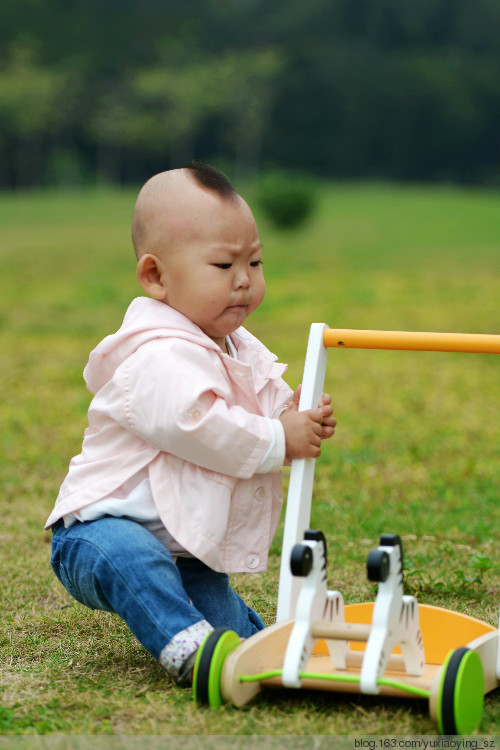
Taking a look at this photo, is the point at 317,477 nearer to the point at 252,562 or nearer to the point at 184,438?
the point at 252,562

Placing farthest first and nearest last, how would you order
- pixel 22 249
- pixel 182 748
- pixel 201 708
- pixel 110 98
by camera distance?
pixel 110 98, pixel 22 249, pixel 201 708, pixel 182 748

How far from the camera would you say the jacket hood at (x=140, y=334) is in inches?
83.2

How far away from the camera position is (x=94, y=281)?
13117mm

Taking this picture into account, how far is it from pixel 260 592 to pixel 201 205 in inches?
48.5

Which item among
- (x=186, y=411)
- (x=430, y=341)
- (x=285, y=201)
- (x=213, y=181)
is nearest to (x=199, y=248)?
(x=213, y=181)

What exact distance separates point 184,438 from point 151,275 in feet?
1.37

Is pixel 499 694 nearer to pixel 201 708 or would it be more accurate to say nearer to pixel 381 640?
pixel 381 640

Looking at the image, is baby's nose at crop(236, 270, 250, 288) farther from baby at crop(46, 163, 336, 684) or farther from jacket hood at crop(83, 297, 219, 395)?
jacket hood at crop(83, 297, 219, 395)

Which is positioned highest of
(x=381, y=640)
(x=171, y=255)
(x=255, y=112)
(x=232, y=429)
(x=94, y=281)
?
(x=255, y=112)

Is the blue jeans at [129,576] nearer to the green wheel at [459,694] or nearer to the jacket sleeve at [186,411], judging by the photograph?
the jacket sleeve at [186,411]

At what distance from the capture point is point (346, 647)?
77.7 inches

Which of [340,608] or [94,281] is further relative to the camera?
[94,281]

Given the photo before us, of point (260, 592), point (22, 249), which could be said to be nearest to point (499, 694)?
point (260, 592)

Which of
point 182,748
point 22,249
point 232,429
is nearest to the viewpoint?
point 182,748
